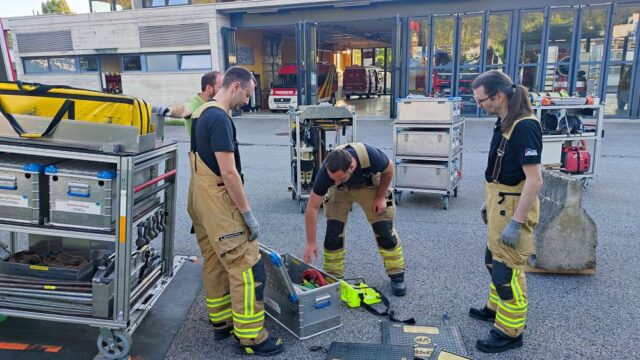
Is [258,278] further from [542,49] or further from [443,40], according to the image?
[542,49]

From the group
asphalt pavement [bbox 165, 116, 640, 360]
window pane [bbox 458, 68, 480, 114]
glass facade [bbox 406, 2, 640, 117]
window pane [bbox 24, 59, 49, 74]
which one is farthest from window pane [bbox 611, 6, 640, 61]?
window pane [bbox 24, 59, 49, 74]

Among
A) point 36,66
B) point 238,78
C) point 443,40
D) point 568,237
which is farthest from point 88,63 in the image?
point 568,237

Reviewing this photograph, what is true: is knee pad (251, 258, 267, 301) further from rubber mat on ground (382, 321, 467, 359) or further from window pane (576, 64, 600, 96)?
window pane (576, 64, 600, 96)

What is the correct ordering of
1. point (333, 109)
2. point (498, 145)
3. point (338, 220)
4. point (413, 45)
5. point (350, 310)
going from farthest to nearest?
point (413, 45) < point (333, 109) < point (338, 220) < point (350, 310) < point (498, 145)

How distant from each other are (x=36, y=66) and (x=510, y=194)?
27.4 metres

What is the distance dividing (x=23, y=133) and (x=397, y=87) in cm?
1735

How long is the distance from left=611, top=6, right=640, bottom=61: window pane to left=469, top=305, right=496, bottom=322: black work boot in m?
16.8

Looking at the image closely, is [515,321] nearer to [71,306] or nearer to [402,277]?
[402,277]

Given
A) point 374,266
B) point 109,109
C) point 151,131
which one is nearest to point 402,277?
point 374,266

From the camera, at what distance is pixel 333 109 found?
21.9ft

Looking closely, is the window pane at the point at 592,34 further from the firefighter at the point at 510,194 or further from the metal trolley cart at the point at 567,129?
the firefighter at the point at 510,194

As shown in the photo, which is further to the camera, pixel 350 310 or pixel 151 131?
pixel 350 310

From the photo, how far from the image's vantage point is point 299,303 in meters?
3.48

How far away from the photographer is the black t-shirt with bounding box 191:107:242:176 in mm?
3008
